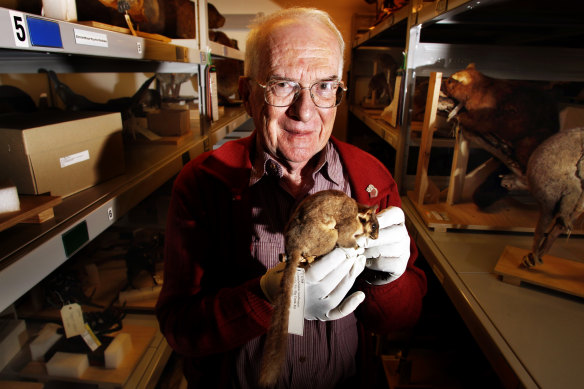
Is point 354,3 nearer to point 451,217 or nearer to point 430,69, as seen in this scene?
point 430,69

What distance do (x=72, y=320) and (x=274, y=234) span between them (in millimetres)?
1164

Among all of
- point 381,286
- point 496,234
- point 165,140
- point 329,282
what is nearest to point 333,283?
→ point 329,282

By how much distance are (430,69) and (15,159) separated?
2.17 m

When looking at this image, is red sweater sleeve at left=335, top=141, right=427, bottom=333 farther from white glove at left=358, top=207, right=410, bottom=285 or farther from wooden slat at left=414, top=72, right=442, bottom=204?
wooden slat at left=414, top=72, right=442, bottom=204

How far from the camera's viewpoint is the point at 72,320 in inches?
61.5

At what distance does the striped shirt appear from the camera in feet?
3.73

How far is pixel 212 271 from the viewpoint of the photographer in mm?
1223

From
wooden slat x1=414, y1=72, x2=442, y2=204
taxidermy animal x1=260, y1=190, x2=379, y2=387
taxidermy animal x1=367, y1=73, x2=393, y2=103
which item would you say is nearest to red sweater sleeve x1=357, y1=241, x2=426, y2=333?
taxidermy animal x1=260, y1=190, x2=379, y2=387

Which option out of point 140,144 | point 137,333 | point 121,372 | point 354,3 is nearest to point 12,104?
point 140,144

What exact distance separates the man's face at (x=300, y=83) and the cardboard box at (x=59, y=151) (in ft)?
2.13

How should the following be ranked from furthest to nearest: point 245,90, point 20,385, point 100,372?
point 100,372, point 20,385, point 245,90

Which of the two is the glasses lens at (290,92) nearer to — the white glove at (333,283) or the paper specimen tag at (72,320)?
the white glove at (333,283)

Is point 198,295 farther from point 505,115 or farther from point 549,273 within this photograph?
point 505,115

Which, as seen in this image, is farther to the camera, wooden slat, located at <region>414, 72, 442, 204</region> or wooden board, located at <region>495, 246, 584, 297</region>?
wooden slat, located at <region>414, 72, 442, 204</region>
